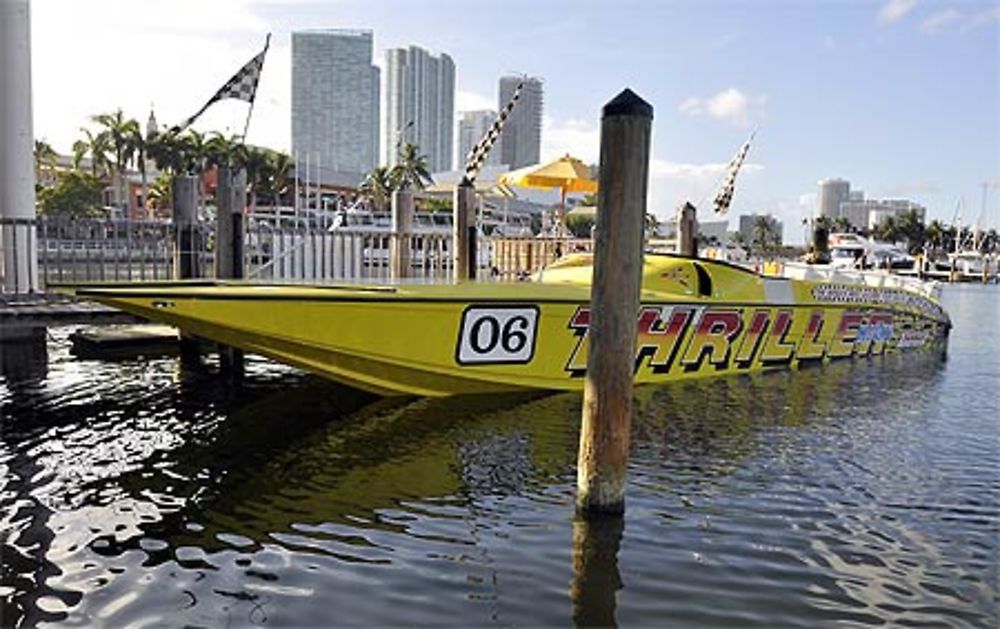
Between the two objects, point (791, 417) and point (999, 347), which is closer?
point (791, 417)

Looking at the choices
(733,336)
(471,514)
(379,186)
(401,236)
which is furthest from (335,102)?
(471,514)

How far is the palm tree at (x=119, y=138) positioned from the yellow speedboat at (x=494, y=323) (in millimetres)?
52303

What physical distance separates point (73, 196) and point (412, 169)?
23.6 metres

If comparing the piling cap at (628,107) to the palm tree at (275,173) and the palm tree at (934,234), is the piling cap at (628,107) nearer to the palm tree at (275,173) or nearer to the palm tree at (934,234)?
the palm tree at (275,173)

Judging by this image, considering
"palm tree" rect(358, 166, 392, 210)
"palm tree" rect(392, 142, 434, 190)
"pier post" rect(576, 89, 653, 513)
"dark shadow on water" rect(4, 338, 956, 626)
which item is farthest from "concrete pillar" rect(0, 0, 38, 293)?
"palm tree" rect(392, 142, 434, 190)

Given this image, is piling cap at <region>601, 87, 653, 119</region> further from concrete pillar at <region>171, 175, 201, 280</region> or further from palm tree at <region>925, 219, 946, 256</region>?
palm tree at <region>925, 219, 946, 256</region>

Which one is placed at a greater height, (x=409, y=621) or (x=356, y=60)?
(x=356, y=60)

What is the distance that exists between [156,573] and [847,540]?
3881 mm

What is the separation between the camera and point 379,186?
61.6m

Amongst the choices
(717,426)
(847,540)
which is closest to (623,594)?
(847,540)

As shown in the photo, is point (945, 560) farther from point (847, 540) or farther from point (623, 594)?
point (623, 594)

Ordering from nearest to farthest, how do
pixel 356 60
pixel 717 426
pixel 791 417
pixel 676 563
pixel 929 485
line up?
pixel 676 563, pixel 929 485, pixel 717 426, pixel 791 417, pixel 356 60

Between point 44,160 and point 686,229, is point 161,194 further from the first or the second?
point 686,229

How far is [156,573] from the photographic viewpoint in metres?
4.29
